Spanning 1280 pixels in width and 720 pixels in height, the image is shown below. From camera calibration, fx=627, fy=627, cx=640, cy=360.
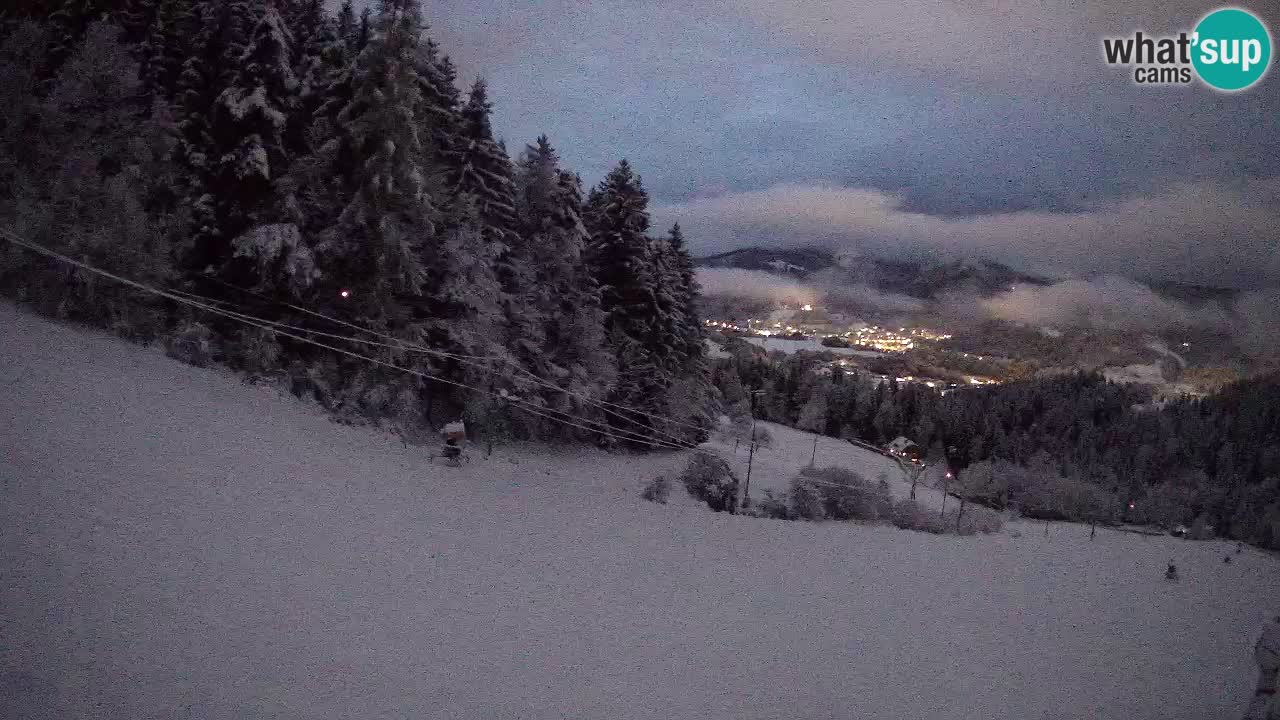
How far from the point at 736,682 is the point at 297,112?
19.1 m

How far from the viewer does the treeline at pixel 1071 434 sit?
1453 centimetres

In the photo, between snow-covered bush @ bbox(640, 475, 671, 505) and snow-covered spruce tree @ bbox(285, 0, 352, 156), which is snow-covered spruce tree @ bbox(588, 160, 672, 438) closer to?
snow-covered bush @ bbox(640, 475, 671, 505)

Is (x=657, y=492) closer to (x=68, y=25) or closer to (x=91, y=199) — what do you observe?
(x=91, y=199)

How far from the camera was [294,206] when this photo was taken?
16.4m

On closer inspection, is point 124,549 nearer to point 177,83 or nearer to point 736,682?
point 736,682

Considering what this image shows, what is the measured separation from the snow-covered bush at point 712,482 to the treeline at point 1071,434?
345 inches

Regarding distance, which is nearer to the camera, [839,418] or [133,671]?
[133,671]

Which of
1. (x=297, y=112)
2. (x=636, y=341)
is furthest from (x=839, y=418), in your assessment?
(x=297, y=112)

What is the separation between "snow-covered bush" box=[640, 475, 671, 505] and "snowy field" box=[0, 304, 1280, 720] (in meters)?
3.55

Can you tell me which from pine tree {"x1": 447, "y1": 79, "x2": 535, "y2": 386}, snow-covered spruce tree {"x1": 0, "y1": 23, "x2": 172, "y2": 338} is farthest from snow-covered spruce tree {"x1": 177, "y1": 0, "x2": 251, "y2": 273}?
pine tree {"x1": 447, "y1": 79, "x2": 535, "y2": 386}

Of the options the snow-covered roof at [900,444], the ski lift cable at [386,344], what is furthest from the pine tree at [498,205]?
the snow-covered roof at [900,444]

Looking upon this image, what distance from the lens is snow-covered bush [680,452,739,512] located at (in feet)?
64.1

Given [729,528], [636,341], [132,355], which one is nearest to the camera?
[132,355]

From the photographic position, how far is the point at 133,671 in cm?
503
